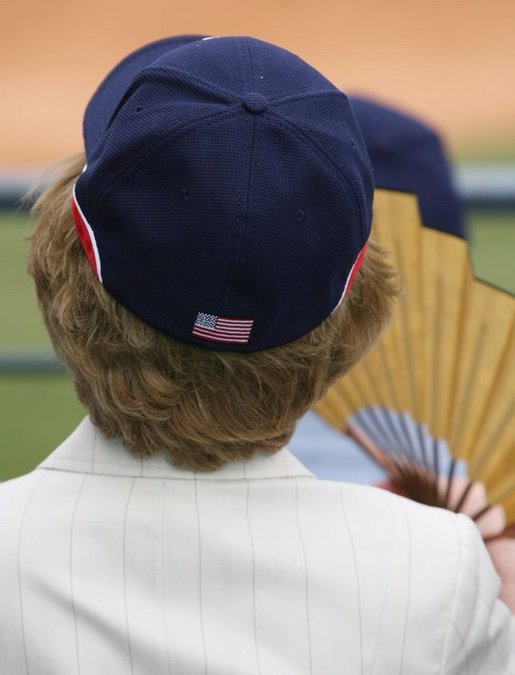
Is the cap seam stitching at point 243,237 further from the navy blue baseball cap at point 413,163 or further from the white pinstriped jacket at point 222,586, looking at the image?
the navy blue baseball cap at point 413,163

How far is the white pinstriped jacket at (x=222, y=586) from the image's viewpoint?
3.40 ft

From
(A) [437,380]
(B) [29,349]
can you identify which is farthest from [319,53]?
(A) [437,380]

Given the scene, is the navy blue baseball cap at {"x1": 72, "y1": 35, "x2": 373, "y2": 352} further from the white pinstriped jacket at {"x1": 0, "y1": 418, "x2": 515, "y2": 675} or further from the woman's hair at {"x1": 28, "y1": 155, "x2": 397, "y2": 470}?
the white pinstriped jacket at {"x1": 0, "y1": 418, "x2": 515, "y2": 675}

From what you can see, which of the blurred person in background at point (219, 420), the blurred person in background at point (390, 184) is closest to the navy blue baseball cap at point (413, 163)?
the blurred person in background at point (390, 184)

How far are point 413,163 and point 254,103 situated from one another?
786mm

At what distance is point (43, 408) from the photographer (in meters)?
4.03

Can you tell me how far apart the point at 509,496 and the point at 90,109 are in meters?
0.73

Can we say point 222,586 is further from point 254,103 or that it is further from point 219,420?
point 254,103

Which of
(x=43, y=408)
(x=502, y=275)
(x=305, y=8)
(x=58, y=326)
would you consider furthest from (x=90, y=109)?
(x=305, y=8)

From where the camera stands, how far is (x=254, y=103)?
3.15 ft

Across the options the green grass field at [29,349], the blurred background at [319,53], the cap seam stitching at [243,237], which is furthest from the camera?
the blurred background at [319,53]

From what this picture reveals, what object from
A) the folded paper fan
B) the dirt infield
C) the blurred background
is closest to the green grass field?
the folded paper fan

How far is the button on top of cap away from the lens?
3.15 ft

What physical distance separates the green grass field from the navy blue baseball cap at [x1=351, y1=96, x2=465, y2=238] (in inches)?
13.5
